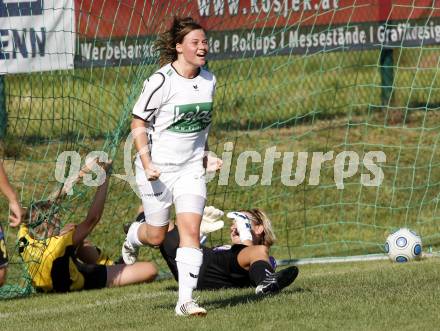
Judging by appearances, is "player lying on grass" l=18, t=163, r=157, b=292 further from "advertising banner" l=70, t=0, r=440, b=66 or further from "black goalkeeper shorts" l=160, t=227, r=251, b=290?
"advertising banner" l=70, t=0, r=440, b=66

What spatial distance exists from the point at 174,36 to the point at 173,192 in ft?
3.52

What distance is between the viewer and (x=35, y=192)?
9688mm

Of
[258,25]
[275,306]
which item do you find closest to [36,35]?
[258,25]

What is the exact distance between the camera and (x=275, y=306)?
23.0 ft

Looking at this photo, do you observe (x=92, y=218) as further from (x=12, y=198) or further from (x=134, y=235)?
(x=12, y=198)

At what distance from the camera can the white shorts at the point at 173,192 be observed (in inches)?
275

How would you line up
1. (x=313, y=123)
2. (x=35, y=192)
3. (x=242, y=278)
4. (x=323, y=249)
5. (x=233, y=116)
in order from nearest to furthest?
(x=242, y=278), (x=35, y=192), (x=323, y=249), (x=233, y=116), (x=313, y=123)

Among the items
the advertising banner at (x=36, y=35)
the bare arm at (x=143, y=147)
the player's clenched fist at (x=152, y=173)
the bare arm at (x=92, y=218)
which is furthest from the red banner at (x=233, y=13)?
the player's clenched fist at (x=152, y=173)


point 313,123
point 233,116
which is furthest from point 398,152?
point 233,116

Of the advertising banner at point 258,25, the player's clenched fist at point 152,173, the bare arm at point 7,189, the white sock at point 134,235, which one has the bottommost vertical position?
the white sock at point 134,235

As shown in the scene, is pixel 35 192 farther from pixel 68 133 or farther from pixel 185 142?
pixel 185 142

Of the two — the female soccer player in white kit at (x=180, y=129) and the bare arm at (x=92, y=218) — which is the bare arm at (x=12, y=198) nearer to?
the female soccer player in white kit at (x=180, y=129)

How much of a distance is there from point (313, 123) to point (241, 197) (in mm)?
1821

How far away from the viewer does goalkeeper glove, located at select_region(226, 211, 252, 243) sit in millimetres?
8516
